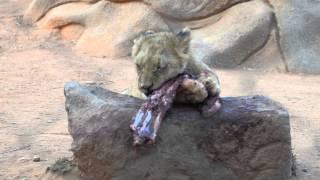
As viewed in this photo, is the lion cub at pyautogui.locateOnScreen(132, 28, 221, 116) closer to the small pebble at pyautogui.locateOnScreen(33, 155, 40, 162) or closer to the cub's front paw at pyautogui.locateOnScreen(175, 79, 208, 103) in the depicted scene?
the cub's front paw at pyautogui.locateOnScreen(175, 79, 208, 103)

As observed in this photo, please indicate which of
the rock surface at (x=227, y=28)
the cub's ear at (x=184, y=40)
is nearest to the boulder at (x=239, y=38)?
the rock surface at (x=227, y=28)

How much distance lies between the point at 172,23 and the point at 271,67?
1228 millimetres

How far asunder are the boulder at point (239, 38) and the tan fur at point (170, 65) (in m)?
3.80

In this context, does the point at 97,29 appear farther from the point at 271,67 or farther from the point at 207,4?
the point at 271,67

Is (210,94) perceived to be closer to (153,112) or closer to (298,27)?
(153,112)

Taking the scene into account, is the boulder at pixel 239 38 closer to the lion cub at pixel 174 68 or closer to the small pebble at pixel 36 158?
the small pebble at pixel 36 158

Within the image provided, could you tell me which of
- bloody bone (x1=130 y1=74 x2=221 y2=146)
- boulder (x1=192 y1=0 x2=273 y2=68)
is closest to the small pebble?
bloody bone (x1=130 y1=74 x2=221 y2=146)

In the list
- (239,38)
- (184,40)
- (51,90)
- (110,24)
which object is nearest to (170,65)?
(184,40)

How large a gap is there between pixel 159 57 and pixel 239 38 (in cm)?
430

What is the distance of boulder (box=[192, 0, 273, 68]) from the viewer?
7750 mm

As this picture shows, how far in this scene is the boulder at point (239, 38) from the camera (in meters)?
7.75

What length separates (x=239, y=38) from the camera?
7844 mm

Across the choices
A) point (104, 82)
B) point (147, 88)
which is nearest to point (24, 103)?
point (104, 82)

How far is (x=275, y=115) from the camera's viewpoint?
4051 millimetres
